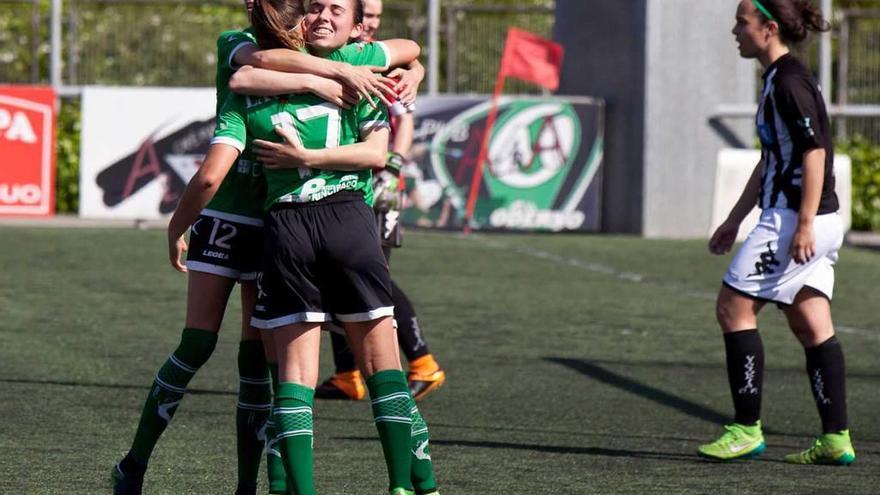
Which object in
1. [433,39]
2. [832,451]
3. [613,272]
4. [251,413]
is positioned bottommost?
[832,451]

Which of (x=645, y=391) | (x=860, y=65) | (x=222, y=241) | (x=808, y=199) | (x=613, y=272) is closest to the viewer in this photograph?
(x=222, y=241)

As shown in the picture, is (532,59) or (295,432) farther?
(532,59)

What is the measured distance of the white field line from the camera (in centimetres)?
1068

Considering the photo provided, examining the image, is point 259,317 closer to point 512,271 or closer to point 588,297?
point 588,297

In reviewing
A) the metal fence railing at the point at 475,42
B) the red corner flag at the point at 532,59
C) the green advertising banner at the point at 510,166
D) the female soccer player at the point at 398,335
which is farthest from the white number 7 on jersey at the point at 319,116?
the metal fence railing at the point at 475,42

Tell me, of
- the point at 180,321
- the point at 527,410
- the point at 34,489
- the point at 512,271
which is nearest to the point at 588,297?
the point at 512,271

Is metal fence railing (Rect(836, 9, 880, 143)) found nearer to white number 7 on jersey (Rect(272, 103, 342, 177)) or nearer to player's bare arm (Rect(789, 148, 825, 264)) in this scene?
player's bare arm (Rect(789, 148, 825, 264))

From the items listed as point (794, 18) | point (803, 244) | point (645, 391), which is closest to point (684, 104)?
point (645, 391)

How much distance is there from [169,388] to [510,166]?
48.0ft

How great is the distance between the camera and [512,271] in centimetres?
1412

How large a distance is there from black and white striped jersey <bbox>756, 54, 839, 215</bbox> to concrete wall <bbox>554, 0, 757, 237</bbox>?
13846mm

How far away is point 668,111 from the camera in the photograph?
2005 cm

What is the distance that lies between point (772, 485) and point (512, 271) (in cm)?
846

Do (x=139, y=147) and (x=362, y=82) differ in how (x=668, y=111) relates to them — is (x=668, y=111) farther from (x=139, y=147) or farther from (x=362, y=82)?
(x=362, y=82)
